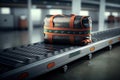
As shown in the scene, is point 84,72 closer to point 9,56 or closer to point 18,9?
point 9,56

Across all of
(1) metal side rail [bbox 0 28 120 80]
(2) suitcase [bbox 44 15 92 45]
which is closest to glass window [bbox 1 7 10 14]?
(2) suitcase [bbox 44 15 92 45]

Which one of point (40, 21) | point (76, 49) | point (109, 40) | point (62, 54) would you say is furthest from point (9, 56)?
point (40, 21)

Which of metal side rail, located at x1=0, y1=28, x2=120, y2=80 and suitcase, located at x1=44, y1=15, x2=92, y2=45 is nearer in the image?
metal side rail, located at x1=0, y1=28, x2=120, y2=80

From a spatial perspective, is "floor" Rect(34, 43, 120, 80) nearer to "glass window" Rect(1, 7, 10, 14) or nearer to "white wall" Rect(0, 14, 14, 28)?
"white wall" Rect(0, 14, 14, 28)

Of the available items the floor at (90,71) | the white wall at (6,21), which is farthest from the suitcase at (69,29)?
the white wall at (6,21)

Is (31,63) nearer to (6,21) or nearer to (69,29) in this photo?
(69,29)

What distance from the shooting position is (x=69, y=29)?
3.96 metres

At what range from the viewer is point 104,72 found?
3.18 meters

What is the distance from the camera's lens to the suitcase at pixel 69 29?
390cm

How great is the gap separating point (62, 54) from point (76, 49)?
1.68 feet

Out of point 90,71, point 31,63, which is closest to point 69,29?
point 90,71

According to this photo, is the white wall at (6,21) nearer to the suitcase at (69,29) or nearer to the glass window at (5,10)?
the glass window at (5,10)

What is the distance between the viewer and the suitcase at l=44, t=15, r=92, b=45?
153 inches

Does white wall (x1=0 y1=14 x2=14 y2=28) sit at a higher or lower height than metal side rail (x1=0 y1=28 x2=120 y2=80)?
higher
